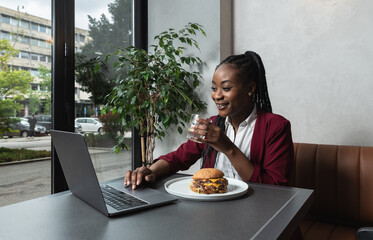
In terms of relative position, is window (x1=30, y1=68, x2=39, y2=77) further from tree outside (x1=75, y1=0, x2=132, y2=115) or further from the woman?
the woman

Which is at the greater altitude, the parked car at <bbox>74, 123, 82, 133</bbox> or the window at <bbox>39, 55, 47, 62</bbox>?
the window at <bbox>39, 55, 47, 62</bbox>

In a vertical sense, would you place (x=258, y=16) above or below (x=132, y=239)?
above

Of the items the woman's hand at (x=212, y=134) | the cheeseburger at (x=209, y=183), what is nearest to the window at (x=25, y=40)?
the woman's hand at (x=212, y=134)

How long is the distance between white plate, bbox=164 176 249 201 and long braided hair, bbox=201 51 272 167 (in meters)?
0.48

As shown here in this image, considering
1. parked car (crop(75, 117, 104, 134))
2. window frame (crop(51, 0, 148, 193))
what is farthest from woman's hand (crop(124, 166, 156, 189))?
parked car (crop(75, 117, 104, 134))

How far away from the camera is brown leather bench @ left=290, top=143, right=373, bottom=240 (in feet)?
5.25

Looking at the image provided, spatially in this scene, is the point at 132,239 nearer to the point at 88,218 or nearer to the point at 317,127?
the point at 88,218

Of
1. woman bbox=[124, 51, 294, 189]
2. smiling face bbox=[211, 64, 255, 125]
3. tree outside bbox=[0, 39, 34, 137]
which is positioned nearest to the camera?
woman bbox=[124, 51, 294, 189]

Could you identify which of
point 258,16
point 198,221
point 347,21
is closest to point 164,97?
point 258,16

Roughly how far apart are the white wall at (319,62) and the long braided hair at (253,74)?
0.81 meters

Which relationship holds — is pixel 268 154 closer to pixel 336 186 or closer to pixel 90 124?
pixel 336 186

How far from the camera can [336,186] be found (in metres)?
1.69

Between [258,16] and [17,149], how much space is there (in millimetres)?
2102

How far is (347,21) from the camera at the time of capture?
2.12m
